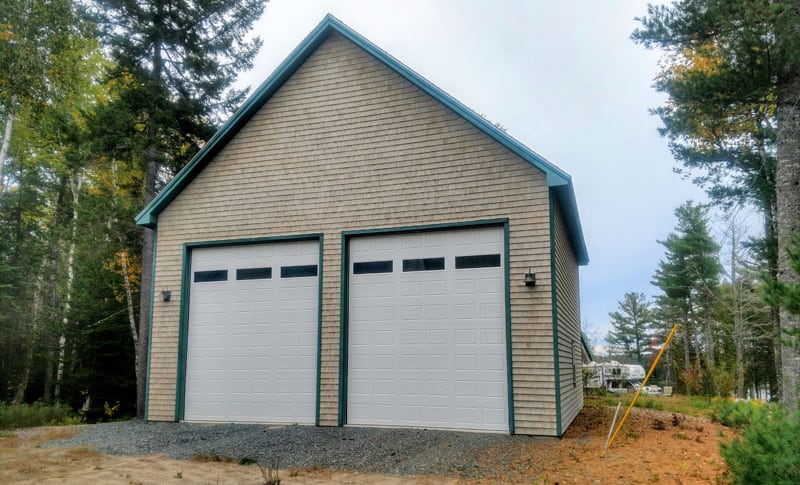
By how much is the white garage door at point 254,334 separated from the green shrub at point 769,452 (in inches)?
278

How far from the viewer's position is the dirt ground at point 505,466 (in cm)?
595

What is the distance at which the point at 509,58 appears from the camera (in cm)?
1733

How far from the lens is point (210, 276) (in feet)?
35.9

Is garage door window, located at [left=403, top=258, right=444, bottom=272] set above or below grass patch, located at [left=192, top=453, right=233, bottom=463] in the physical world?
above

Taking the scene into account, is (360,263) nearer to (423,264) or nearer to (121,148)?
(423,264)

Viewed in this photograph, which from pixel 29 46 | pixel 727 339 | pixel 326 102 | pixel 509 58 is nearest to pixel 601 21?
pixel 509 58

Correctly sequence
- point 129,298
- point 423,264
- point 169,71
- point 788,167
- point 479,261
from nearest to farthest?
point 479,261, point 788,167, point 423,264, point 169,71, point 129,298

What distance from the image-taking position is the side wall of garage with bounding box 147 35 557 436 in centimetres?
874

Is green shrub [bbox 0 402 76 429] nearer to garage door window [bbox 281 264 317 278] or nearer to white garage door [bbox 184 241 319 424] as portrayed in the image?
white garage door [bbox 184 241 319 424]

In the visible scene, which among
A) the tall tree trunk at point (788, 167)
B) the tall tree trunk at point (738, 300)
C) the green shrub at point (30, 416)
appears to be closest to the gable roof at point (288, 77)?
the tall tree trunk at point (788, 167)

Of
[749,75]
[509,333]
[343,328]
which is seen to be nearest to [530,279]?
[509,333]

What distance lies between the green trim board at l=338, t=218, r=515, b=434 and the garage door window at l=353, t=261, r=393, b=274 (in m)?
0.18

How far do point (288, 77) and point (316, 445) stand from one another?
692 cm

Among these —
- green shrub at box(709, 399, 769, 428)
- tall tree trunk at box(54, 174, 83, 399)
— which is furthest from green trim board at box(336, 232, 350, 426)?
tall tree trunk at box(54, 174, 83, 399)
